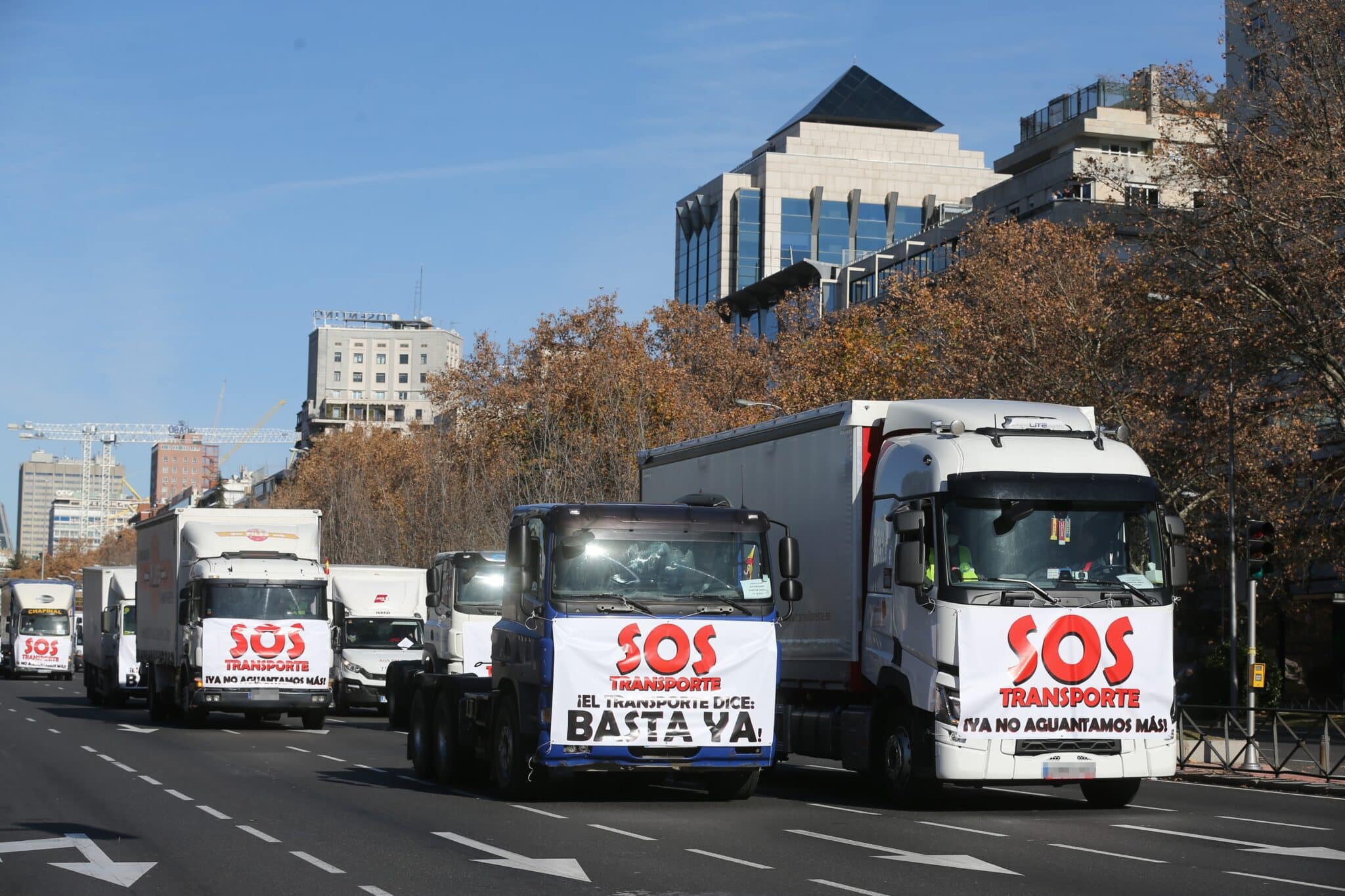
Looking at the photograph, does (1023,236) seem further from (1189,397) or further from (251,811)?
(251,811)

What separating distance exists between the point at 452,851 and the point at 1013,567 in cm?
593

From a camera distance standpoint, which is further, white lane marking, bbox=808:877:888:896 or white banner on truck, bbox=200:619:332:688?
white banner on truck, bbox=200:619:332:688

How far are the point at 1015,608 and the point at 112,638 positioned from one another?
1138 inches

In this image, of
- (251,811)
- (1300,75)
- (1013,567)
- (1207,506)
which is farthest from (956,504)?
(1207,506)

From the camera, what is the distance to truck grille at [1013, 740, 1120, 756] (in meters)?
16.2

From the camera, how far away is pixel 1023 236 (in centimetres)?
4484

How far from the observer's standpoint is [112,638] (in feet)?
132

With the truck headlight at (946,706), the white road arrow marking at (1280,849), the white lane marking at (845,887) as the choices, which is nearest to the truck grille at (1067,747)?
the truck headlight at (946,706)

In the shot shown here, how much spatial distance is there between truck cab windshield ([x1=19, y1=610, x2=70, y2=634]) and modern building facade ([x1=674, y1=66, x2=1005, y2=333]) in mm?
49846

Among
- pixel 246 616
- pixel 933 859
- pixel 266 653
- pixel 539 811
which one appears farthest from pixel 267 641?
pixel 933 859

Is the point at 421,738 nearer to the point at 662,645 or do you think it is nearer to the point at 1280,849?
the point at 662,645

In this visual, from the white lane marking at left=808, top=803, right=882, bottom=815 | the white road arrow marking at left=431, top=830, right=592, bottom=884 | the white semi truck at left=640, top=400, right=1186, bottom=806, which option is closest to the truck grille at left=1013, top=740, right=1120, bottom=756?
the white semi truck at left=640, top=400, right=1186, bottom=806

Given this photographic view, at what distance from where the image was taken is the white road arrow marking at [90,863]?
38.8 feet

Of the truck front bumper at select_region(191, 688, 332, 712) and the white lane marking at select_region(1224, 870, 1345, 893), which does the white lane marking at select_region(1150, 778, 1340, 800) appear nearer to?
the white lane marking at select_region(1224, 870, 1345, 893)
